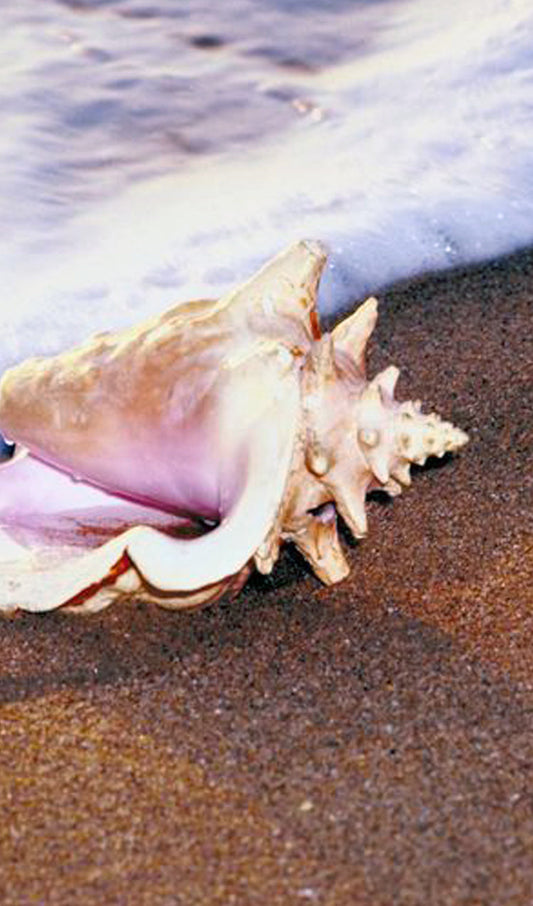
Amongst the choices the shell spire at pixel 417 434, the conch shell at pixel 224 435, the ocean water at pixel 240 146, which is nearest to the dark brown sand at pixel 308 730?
the conch shell at pixel 224 435

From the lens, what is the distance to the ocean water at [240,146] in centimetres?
327

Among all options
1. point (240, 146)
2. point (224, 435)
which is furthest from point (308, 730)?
point (240, 146)

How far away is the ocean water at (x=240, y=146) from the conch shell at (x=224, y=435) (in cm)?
84

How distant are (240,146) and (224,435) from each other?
196 centimetres

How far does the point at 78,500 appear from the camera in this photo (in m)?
2.31

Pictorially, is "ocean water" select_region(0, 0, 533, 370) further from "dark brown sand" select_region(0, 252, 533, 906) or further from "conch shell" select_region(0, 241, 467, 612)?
"dark brown sand" select_region(0, 252, 533, 906)

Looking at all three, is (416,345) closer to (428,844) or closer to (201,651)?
(201,651)

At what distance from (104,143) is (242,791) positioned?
2.41 m

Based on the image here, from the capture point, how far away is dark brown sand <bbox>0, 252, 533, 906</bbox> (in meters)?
1.70

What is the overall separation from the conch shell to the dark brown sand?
0.08 m

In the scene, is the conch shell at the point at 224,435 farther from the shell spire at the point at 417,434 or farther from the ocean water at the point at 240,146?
the ocean water at the point at 240,146

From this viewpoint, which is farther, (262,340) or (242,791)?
(262,340)

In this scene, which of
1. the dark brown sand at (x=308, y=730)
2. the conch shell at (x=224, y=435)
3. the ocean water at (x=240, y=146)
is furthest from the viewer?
the ocean water at (x=240, y=146)

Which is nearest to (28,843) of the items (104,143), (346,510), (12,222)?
(346,510)
